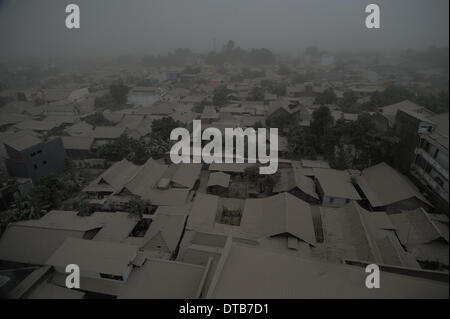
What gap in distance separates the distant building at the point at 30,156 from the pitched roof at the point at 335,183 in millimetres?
18072

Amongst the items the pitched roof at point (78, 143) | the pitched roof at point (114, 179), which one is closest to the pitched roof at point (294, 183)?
the pitched roof at point (114, 179)

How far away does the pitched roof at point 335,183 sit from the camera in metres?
14.5

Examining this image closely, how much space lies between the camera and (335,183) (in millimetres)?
15414

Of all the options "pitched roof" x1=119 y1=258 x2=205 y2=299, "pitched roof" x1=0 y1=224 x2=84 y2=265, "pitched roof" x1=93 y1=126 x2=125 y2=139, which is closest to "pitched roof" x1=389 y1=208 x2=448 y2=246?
"pitched roof" x1=119 y1=258 x2=205 y2=299

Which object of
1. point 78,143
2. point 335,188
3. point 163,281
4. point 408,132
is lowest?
point 163,281

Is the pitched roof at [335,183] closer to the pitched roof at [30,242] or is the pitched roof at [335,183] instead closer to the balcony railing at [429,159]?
the balcony railing at [429,159]

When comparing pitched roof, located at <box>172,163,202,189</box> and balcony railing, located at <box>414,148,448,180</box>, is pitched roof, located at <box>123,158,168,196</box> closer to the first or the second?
pitched roof, located at <box>172,163,202,189</box>

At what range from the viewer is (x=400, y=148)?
1591cm

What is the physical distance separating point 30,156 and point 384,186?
A: 21.9m

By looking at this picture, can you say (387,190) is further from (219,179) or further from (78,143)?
(78,143)

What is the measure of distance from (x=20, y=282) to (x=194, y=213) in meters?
7.27

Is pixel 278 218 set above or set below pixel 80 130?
below

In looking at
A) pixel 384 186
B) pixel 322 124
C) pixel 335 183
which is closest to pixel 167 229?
pixel 335 183
